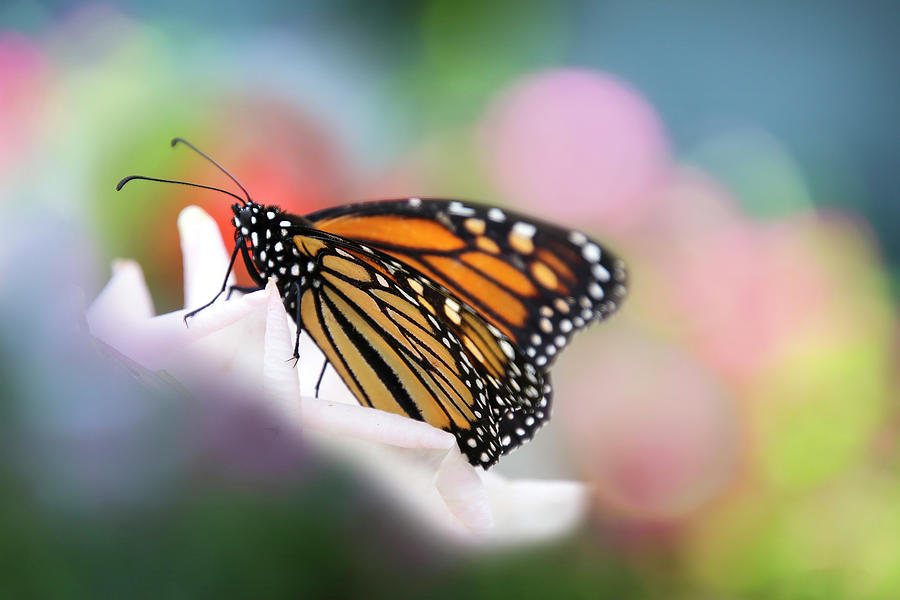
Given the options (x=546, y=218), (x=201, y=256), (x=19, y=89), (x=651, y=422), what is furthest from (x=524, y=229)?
(x=19, y=89)

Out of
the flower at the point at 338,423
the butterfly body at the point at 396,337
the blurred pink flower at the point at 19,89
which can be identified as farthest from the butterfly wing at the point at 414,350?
the blurred pink flower at the point at 19,89

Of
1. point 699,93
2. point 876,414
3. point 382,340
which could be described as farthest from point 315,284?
point 699,93

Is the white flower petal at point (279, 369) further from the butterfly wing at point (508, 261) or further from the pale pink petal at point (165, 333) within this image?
the butterfly wing at point (508, 261)

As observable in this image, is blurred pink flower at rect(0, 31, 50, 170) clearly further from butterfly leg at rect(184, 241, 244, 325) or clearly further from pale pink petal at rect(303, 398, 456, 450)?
pale pink petal at rect(303, 398, 456, 450)

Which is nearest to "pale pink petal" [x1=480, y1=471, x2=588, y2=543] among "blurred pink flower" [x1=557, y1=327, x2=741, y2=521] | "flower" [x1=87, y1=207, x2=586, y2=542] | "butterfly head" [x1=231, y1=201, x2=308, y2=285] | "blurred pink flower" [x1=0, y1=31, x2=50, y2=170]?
"flower" [x1=87, y1=207, x2=586, y2=542]

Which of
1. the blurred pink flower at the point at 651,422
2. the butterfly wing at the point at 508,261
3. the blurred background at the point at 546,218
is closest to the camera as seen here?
the blurred background at the point at 546,218

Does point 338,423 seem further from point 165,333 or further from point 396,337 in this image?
point 396,337
